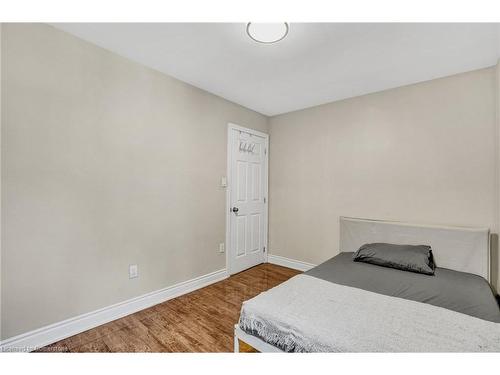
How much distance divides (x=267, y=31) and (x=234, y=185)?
1.96 metres

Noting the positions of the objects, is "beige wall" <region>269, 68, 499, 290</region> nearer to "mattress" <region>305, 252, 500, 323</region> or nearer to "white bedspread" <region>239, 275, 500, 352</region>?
"mattress" <region>305, 252, 500, 323</region>

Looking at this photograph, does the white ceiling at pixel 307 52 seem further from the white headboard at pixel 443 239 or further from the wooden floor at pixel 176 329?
the wooden floor at pixel 176 329

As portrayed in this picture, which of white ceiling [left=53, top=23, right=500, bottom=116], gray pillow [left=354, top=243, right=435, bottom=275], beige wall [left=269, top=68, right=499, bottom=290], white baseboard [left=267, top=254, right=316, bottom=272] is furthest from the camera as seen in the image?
white baseboard [left=267, top=254, right=316, bottom=272]

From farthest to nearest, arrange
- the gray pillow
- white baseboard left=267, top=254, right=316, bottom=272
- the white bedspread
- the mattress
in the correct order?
white baseboard left=267, top=254, right=316, bottom=272, the gray pillow, the mattress, the white bedspread

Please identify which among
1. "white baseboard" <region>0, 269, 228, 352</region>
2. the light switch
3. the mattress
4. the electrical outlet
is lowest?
"white baseboard" <region>0, 269, 228, 352</region>

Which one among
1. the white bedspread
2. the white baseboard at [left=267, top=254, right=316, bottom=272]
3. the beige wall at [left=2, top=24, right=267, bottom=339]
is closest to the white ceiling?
the beige wall at [left=2, top=24, right=267, bottom=339]

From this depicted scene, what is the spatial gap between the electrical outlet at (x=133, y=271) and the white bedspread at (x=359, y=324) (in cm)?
132

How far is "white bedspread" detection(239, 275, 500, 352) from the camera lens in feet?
3.62

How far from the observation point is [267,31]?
1.72 m

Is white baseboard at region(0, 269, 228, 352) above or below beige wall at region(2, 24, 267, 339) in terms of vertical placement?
below

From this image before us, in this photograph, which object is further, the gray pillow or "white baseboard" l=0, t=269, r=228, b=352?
the gray pillow

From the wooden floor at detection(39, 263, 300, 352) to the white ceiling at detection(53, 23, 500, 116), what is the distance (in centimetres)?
238

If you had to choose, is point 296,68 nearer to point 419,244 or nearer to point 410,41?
point 410,41
